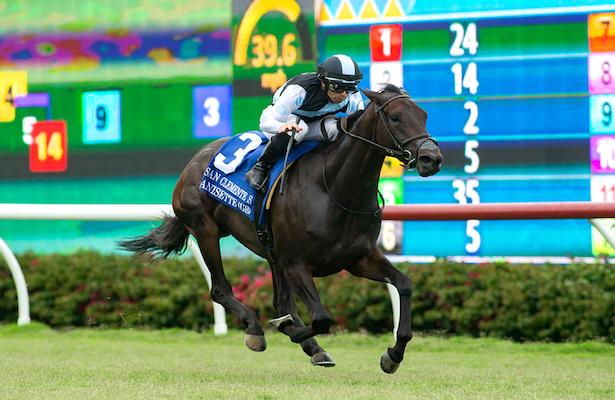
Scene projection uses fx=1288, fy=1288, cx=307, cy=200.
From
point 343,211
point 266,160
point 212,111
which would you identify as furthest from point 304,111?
point 212,111

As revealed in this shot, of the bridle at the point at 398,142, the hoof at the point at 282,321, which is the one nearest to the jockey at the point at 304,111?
the bridle at the point at 398,142

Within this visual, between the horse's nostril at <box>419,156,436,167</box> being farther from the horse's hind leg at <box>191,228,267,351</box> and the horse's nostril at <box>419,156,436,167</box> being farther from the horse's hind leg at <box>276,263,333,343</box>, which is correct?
the horse's hind leg at <box>191,228,267,351</box>

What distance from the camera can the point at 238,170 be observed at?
5523mm

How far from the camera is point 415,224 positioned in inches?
291

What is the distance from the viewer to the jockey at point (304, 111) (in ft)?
16.9

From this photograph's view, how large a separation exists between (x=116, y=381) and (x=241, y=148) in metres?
1.23

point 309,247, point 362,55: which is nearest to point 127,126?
point 362,55

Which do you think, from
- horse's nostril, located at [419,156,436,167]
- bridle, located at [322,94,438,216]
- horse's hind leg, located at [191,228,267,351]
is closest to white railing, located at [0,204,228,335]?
horse's hind leg, located at [191,228,267,351]

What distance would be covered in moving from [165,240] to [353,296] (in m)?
1.23

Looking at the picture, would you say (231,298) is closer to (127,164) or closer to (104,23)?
(127,164)

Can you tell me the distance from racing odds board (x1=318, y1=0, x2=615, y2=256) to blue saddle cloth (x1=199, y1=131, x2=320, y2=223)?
189 cm

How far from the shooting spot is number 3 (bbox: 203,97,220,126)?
7961 mm

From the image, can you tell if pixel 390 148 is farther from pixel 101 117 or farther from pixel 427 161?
pixel 101 117

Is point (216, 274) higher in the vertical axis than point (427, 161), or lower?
lower
